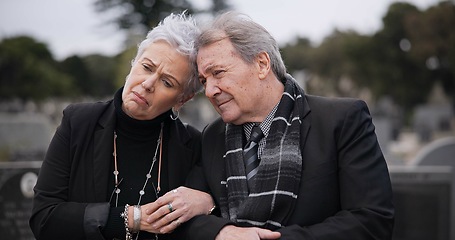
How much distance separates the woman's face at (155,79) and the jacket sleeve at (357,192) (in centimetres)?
77

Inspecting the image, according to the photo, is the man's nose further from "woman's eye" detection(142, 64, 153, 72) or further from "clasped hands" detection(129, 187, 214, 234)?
"clasped hands" detection(129, 187, 214, 234)

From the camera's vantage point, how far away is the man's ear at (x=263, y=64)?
262 cm

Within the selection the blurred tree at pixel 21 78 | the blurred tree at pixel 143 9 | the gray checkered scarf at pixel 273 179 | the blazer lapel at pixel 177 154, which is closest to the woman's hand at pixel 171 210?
the gray checkered scarf at pixel 273 179

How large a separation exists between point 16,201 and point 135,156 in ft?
11.1

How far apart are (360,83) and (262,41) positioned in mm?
46378

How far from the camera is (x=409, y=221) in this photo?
6.71 metres

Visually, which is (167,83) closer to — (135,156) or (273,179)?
(135,156)

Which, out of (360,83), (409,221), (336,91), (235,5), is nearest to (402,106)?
(360,83)

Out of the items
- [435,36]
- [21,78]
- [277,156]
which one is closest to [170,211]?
[277,156]

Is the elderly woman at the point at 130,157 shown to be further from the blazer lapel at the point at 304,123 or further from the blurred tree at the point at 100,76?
the blurred tree at the point at 100,76

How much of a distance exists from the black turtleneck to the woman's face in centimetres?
11

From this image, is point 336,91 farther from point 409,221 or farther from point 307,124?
point 307,124

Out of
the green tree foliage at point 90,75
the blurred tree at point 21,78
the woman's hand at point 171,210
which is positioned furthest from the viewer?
the green tree foliage at point 90,75

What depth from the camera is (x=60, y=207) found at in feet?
8.64
